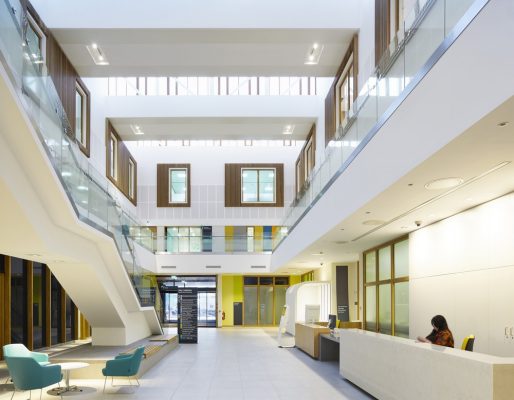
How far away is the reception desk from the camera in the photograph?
225 inches

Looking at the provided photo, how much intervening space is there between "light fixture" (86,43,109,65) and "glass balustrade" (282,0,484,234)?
722cm

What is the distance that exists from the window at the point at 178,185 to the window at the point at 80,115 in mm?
12173

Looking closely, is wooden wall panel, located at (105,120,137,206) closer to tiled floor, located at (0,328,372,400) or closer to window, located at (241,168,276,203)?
window, located at (241,168,276,203)

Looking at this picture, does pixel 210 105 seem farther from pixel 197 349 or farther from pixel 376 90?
pixel 376 90

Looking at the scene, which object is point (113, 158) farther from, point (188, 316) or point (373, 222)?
point (373, 222)

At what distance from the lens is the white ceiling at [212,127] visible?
826 inches

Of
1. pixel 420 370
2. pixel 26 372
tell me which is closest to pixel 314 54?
pixel 420 370

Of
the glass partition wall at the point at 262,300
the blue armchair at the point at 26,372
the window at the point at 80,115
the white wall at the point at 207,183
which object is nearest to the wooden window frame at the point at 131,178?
the white wall at the point at 207,183

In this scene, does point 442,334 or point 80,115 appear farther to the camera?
point 80,115

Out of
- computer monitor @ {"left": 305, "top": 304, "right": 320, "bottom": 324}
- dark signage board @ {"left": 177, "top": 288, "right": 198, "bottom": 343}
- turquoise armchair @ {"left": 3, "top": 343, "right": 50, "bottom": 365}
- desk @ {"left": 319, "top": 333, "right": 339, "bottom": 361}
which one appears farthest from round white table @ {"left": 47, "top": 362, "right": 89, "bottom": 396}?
dark signage board @ {"left": 177, "top": 288, "right": 198, "bottom": 343}

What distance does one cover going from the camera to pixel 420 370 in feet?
24.3

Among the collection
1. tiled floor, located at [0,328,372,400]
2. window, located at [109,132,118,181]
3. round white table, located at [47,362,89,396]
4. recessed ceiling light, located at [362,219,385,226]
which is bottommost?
tiled floor, located at [0,328,372,400]

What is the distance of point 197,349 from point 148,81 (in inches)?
710

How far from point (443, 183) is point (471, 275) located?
276 centimetres
